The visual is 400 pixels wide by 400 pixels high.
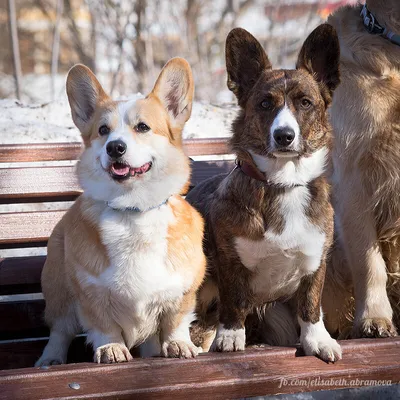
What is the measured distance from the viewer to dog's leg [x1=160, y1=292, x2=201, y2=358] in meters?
2.54

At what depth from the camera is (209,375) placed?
2.33m

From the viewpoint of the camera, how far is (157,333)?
8.77 ft

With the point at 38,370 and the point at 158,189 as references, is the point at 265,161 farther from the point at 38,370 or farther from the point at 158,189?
the point at 38,370

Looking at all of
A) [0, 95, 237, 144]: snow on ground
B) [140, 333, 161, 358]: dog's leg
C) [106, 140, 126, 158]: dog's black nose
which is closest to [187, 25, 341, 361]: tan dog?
[140, 333, 161, 358]: dog's leg

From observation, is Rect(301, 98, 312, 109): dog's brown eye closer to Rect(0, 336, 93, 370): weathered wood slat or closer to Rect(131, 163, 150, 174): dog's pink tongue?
Rect(131, 163, 150, 174): dog's pink tongue

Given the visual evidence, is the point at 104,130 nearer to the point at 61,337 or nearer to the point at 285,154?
the point at 285,154

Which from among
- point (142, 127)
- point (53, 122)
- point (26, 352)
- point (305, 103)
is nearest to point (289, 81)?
point (305, 103)

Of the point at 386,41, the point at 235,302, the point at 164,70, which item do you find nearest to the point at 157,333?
the point at 235,302

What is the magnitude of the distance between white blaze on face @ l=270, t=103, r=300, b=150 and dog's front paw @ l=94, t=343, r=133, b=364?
870 millimetres

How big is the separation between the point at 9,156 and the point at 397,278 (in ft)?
6.33

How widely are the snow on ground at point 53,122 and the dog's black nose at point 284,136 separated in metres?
1.88

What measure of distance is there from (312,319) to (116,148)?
3.14ft

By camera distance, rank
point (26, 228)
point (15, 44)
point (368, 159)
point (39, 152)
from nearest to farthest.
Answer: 1. point (368, 159)
2. point (26, 228)
3. point (39, 152)
4. point (15, 44)

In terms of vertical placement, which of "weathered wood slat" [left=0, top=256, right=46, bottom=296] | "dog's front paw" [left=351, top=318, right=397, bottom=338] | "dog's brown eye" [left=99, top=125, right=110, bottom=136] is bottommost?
"dog's front paw" [left=351, top=318, right=397, bottom=338]
